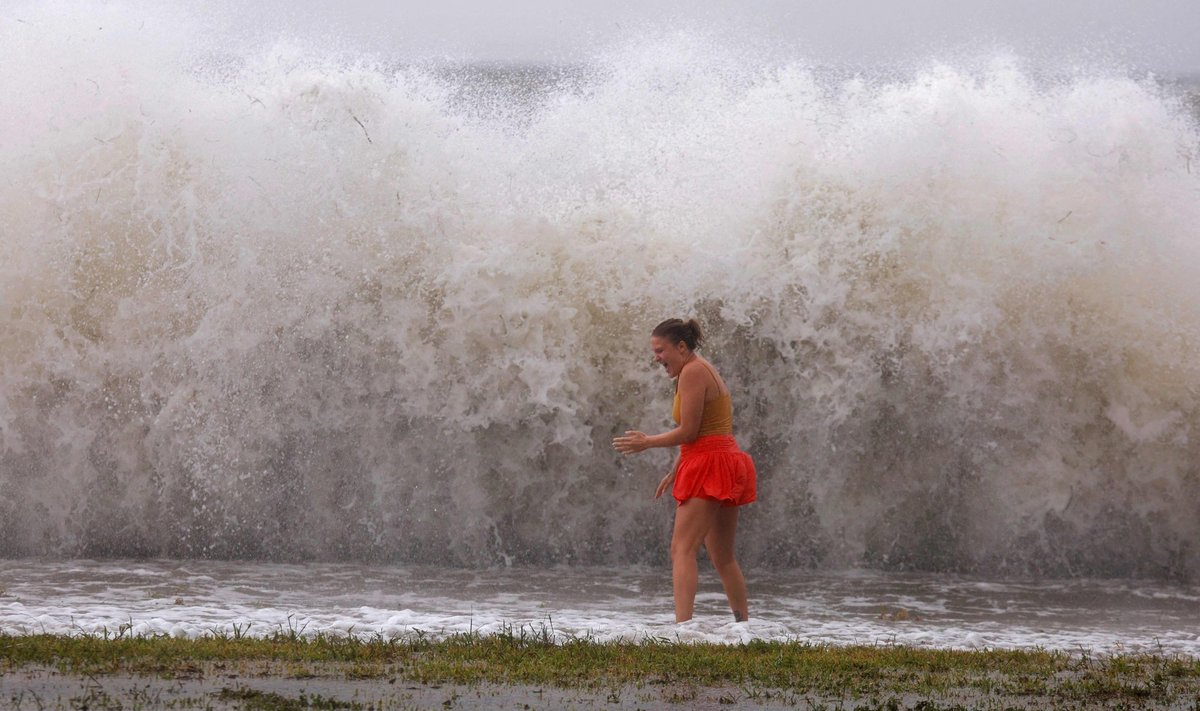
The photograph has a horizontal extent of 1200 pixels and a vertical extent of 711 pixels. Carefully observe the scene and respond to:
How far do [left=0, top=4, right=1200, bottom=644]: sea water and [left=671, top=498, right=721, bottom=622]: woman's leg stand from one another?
2.51 meters

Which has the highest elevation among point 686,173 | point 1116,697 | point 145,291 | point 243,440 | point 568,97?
point 568,97

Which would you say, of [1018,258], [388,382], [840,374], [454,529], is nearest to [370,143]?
[388,382]

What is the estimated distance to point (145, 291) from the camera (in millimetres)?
10836

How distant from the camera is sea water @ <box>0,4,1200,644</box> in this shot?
33.4 ft

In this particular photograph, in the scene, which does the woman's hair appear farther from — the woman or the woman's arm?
the woman's arm

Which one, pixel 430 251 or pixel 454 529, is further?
pixel 430 251

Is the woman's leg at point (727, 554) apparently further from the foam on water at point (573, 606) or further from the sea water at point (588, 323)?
the sea water at point (588, 323)

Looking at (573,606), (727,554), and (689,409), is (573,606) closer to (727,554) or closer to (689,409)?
(727,554)

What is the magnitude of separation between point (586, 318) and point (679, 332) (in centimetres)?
351

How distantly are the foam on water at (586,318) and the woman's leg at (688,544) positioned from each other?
120 inches

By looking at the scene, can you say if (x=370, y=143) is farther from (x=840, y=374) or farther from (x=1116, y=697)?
→ (x=1116, y=697)

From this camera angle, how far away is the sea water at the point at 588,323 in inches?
401

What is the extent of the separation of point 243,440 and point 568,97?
14.1 ft

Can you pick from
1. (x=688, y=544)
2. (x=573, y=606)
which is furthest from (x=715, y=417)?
(x=573, y=606)
